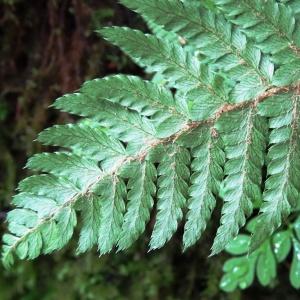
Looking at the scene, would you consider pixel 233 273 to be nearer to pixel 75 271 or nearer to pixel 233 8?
pixel 75 271

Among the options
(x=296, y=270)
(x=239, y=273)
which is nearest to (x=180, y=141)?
(x=296, y=270)

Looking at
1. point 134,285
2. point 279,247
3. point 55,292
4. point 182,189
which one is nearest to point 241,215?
point 182,189

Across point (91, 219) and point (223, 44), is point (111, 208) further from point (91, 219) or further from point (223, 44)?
point (223, 44)

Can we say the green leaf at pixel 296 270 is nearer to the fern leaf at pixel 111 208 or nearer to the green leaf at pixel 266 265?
the green leaf at pixel 266 265

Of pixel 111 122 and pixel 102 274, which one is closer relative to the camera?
pixel 111 122

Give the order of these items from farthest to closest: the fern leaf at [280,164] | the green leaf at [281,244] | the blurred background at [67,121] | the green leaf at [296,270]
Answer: the blurred background at [67,121] → the green leaf at [281,244] → the green leaf at [296,270] → the fern leaf at [280,164]

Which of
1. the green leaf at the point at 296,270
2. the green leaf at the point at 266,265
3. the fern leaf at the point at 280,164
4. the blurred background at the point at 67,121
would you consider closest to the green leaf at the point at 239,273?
the green leaf at the point at 266,265
